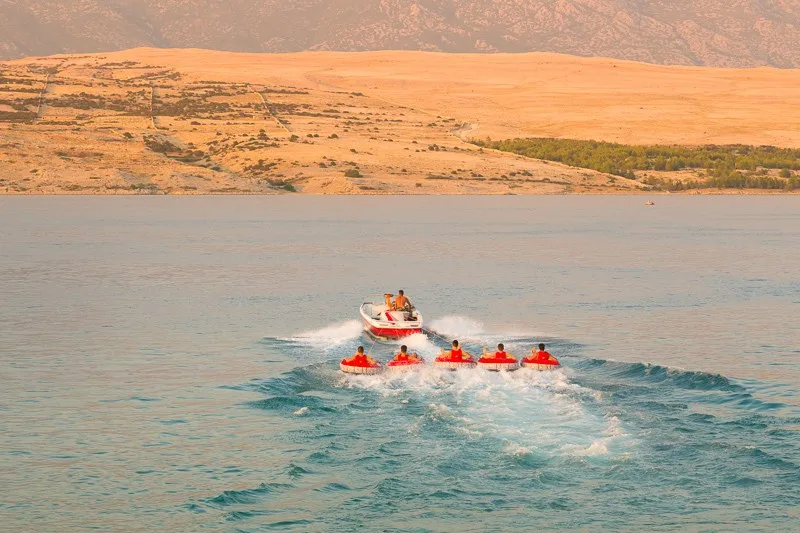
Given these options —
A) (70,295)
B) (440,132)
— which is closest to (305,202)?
(440,132)

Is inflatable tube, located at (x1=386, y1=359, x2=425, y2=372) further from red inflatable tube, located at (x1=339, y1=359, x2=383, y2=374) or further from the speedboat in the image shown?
the speedboat

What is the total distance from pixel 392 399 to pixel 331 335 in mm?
13514

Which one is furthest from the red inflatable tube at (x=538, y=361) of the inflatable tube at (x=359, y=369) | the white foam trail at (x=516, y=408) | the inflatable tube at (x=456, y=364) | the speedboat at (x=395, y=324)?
the speedboat at (x=395, y=324)

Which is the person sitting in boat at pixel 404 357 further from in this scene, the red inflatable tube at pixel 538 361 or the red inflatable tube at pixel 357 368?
the red inflatable tube at pixel 538 361

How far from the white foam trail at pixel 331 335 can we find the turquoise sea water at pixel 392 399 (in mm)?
195

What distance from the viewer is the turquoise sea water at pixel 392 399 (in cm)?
2448

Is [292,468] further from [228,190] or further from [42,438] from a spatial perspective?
[228,190]

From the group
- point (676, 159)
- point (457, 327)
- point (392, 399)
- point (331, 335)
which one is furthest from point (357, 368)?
point (676, 159)

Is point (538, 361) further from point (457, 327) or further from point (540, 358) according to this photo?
point (457, 327)

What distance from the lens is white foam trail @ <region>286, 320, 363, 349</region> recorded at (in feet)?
148

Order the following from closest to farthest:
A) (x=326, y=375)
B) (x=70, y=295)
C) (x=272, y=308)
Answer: (x=326, y=375) < (x=272, y=308) < (x=70, y=295)

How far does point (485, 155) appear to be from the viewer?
16500 centimetres

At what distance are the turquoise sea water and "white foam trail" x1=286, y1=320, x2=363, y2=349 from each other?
0.19 m

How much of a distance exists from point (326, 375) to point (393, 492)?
42.4 feet
